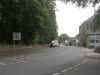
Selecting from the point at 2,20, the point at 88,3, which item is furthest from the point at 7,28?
the point at 88,3

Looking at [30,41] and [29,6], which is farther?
[30,41]

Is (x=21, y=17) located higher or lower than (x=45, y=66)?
higher

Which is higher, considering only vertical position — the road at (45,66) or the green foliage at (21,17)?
the green foliage at (21,17)

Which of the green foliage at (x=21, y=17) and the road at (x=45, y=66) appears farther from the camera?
the green foliage at (x=21, y=17)

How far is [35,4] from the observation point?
50.9 m

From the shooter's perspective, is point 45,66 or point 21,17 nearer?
point 45,66

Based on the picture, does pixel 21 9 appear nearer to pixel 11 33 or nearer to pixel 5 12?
pixel 5 12

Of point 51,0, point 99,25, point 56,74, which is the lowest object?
point 56,74

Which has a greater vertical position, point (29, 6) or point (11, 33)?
point (29, 6)

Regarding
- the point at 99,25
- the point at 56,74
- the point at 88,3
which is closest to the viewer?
the point at 56,74

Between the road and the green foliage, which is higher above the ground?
the green foliage

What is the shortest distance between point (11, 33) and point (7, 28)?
12.6 ft

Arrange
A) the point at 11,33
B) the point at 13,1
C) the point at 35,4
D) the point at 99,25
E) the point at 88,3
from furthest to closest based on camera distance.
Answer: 1. the point at 11,33
2. the point at 35,4
3. the point at 13,1
4. the point at 99,25
5. the point at 88,3

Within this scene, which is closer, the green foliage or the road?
the road
